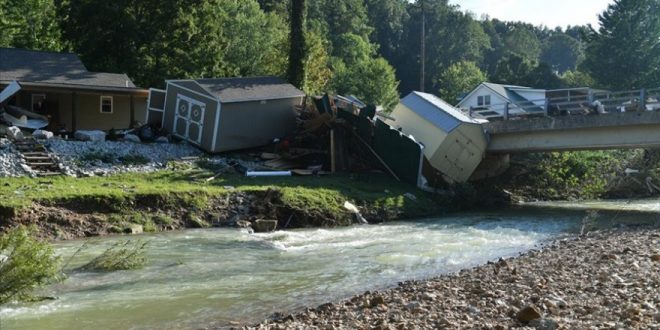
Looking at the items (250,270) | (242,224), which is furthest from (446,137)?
(250,270)

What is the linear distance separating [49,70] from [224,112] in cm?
1005

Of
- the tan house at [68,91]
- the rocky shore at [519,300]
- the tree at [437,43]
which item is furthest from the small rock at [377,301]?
the tree at [437,43]

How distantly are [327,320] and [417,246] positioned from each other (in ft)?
30.4

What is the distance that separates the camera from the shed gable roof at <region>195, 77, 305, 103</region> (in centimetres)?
3388

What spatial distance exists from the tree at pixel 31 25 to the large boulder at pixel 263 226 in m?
32.8

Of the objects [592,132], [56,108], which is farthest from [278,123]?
[592,132]

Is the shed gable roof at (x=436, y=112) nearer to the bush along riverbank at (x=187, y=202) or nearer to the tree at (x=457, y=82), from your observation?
the bush along riverbank at (x=187, y=202)

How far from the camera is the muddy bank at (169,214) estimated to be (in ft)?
65.0

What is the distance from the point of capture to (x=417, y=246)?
19.3 metres

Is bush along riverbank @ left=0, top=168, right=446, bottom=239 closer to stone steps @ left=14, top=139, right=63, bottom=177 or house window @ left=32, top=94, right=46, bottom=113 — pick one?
stone steps @ left=14, top=139, right=63, bottom=177

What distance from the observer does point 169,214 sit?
22391 mm

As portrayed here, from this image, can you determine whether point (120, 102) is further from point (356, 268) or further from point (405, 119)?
point (356, 268)

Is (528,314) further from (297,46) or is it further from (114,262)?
(297,46)

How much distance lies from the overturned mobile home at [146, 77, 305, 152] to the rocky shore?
20.3 m
